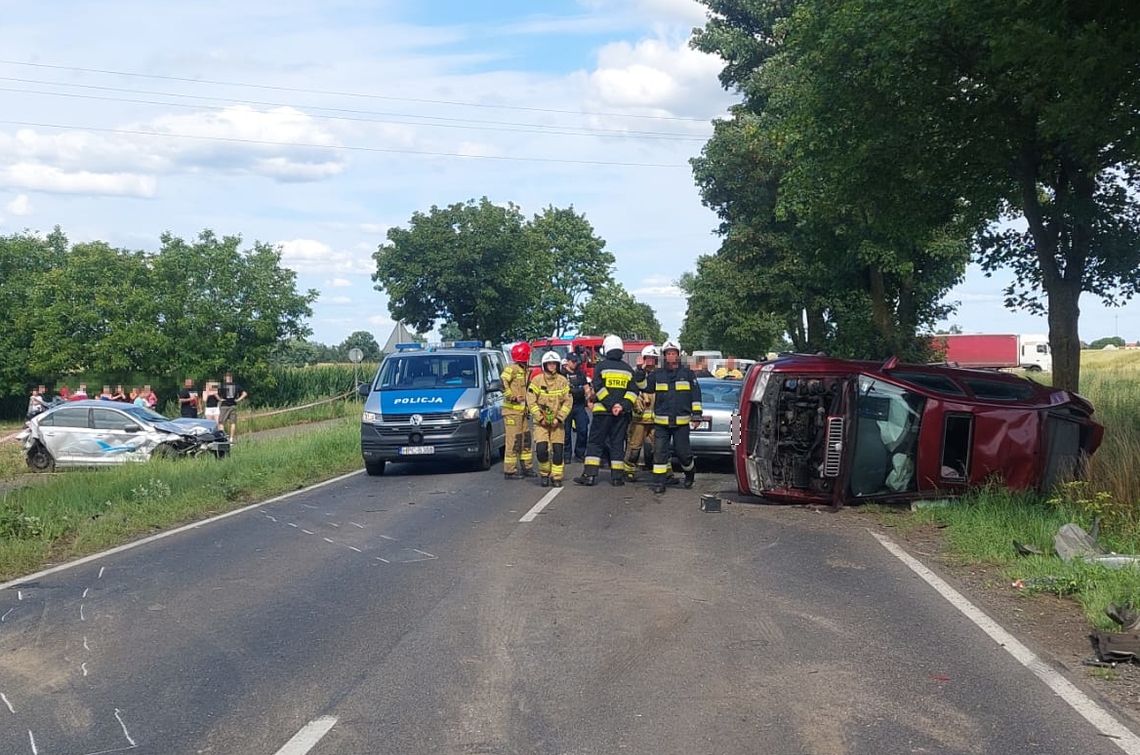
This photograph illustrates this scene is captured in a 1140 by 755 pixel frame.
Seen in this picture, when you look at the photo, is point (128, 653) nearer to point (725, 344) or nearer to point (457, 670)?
point (457, 670)

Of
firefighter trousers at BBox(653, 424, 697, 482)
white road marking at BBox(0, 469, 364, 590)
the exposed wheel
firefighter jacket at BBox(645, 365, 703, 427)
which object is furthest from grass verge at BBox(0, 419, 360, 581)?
firefighter jacket at BBox(645, 365, 703, 427)

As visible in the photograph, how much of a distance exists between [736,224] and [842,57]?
20558 mm

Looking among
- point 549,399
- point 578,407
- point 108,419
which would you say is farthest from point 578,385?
point 108,419

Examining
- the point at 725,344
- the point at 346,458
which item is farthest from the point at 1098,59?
the point at 725,344

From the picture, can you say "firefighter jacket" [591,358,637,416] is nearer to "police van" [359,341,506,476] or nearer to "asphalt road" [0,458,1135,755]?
"police van" [359,341,506,476]

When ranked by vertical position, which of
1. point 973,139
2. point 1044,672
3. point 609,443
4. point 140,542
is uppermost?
point 973,139

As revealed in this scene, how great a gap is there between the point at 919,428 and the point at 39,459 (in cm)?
1766

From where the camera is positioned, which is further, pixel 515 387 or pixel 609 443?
pixel 515 387

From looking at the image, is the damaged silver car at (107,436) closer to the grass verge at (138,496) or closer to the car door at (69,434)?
the car door at (69,434)

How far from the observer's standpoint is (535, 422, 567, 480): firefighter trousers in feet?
51.7

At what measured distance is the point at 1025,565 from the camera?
9.20m

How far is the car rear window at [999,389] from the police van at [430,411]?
24.9 ft

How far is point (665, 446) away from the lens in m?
14.9

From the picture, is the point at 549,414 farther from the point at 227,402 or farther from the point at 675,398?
the point at 227,402
